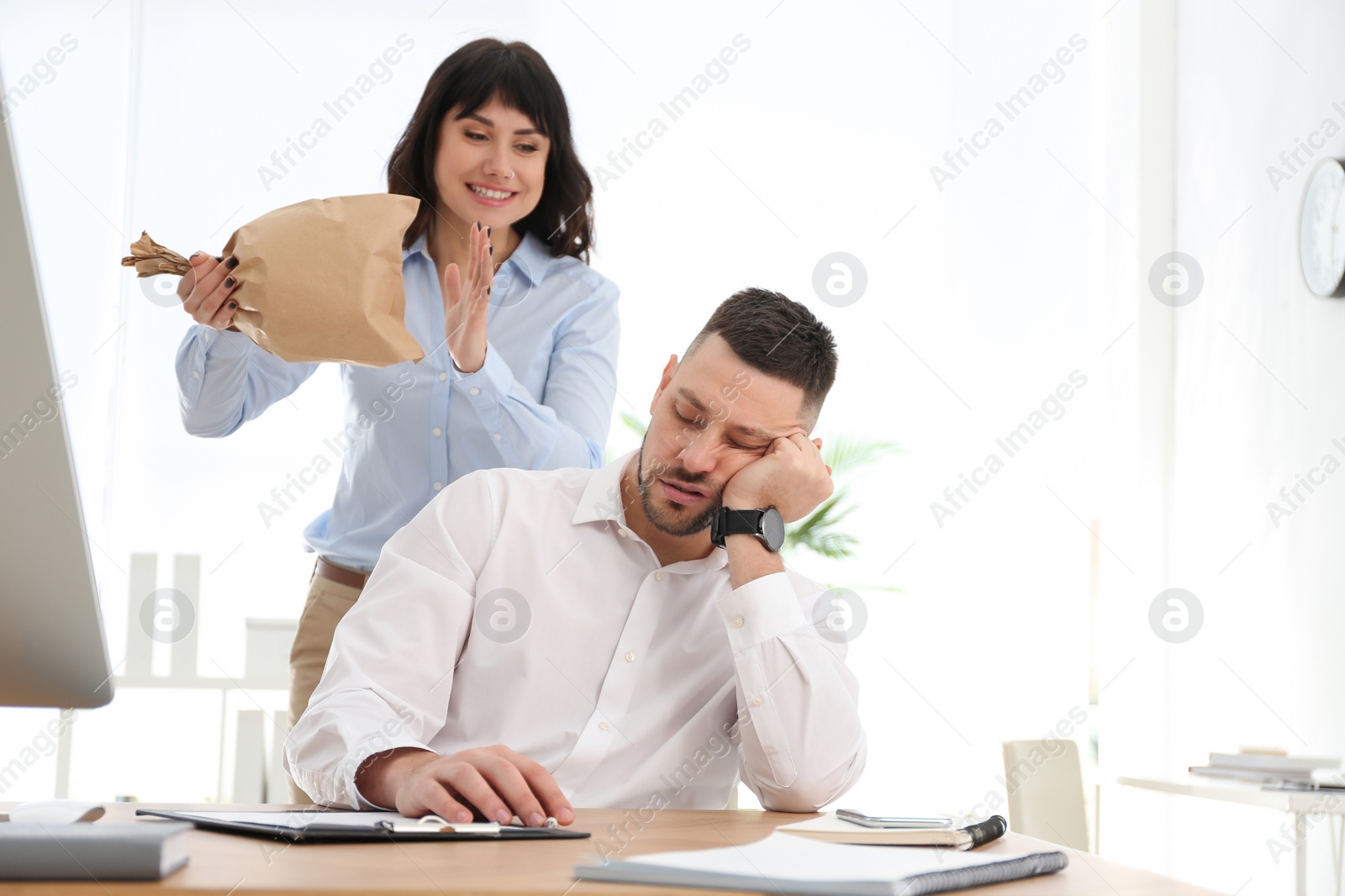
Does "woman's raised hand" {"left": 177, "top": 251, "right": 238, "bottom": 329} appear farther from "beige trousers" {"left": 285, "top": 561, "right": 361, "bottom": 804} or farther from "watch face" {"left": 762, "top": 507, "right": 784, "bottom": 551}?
"beige trousers" {"left": 285, "top": 561, "right": 361, "bottom": 804}

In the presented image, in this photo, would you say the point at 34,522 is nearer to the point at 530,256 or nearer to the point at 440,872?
the point at 440,872

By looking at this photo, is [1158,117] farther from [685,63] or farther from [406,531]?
[406,531]

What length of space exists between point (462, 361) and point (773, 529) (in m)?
0.56

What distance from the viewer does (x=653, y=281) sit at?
159 inches

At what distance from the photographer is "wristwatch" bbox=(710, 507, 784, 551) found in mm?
1344

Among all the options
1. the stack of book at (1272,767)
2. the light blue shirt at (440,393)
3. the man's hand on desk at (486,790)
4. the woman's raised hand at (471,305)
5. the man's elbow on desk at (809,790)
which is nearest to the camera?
the man's hand on desk at (486,790)

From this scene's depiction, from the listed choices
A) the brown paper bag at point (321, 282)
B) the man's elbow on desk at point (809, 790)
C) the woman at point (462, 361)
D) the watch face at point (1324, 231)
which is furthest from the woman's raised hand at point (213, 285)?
the watch face at point (1324, 231)

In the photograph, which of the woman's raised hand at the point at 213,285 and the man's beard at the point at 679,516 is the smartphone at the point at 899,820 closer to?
the man's beard at the point at 679,516

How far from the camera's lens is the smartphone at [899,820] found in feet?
3.03

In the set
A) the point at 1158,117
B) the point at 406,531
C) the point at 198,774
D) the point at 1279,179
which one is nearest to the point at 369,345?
the point at 406,531

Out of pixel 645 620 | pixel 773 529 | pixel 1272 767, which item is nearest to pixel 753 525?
pixel 773 529

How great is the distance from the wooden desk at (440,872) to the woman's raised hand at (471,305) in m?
0.87

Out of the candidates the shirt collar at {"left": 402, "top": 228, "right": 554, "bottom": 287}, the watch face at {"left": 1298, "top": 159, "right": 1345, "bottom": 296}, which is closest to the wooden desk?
the shirt collar at {"left": 402, "top": 228, "right": 554, "bottom": 287}

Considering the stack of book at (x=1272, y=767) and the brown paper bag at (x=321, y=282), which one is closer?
the brown paper bag at (x=321, y=282)
